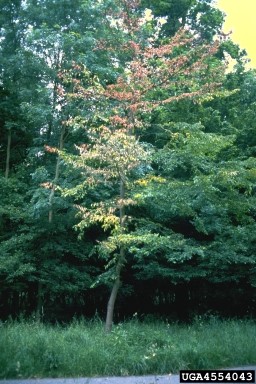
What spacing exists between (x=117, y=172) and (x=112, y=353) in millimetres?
4138

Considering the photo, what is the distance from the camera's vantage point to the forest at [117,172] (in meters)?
9.91

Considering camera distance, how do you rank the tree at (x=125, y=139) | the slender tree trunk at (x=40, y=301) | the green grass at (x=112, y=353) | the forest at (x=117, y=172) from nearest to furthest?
the green grass at (x=112, y=353)
the tree at (x=125, y=139)
the forest at (x=117, y=172)
the slender tree trunk at (x=40, y=301)

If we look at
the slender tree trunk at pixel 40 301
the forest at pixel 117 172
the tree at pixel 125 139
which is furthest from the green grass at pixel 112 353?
the slender tree trunk at pixel 40 301

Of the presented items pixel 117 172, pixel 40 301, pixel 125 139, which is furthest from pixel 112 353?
pixel 40 301

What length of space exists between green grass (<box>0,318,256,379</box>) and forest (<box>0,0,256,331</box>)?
2.12 meters

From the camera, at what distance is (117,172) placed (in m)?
9.73

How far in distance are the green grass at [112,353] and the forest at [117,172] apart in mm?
2124

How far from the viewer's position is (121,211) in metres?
9.94

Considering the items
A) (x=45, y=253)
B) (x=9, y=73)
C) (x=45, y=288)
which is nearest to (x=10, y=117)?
(x=9, y=73)

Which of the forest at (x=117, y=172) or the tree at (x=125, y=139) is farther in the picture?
the forest at (x=117, y=172)

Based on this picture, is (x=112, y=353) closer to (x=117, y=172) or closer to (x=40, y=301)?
(x=117, y=172)

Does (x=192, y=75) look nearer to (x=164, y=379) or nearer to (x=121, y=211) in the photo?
(x=121, y=211)

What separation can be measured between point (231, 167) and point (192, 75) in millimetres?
3025

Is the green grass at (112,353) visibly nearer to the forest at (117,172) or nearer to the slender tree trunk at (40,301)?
the forest at (117,172)
